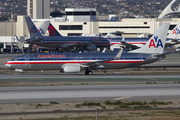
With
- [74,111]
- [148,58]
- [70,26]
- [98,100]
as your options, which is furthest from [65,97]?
[70,26]

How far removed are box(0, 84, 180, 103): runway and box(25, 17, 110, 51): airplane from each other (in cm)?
5764

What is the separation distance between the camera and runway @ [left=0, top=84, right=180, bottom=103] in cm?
3069

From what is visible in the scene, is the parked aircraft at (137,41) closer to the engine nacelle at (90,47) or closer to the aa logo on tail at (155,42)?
the engine nacelle at (90,47)

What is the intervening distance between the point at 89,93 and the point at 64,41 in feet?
219

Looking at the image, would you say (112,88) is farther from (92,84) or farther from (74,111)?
(74,111)

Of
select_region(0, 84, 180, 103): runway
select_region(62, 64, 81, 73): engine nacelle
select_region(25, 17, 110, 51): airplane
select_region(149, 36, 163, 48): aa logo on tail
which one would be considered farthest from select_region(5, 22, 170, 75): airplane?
select_region(25, 17, 110, 51): airplane

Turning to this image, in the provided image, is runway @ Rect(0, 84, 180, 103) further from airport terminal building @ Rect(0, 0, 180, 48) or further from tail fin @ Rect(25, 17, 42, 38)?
airport terminal building @ Rect(0, 0, 180, 48)

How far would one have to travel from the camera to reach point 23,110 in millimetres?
25516

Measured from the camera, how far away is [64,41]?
98938 millimetres

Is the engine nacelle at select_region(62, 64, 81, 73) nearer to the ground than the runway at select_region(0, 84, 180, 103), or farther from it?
farther from it

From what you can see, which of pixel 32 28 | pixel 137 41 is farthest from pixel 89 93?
pixel 137 41

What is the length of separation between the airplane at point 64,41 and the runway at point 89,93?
5764cm

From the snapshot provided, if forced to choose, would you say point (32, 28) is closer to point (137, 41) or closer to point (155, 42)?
point (137, 41)

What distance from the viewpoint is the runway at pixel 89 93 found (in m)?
30.7
